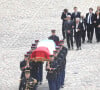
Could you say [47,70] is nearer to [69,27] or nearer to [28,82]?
[28,82]

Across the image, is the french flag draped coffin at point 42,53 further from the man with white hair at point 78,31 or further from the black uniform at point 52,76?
the man with white hair at point 78,31

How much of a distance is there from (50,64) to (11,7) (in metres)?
22.1

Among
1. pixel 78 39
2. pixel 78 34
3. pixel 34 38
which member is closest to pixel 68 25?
pixel 78 34

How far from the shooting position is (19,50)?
25.7m

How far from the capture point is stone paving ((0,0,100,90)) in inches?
780

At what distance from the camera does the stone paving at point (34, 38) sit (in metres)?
19.8

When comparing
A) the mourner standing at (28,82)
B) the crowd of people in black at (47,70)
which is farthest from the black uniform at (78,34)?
the mourner standing at (28,82)

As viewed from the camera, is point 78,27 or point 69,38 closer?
point 78,27

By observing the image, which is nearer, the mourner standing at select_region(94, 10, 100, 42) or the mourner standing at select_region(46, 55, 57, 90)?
the mourner standing at select_region(46, 55, 57, 90)

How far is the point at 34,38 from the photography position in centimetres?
2875

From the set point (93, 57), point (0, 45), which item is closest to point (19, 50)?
point (0, 45)

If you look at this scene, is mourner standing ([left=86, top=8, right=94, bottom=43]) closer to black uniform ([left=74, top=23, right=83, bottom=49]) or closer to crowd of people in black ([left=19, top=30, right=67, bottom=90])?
black uniform ([left=74, top=23, right=83, bottom=49])

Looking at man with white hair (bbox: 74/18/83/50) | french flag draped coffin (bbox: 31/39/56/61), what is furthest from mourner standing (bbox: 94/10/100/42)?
french flag draped coffin (bbox: 31/39/56/61)

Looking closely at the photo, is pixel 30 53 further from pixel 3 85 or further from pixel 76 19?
pixel 76 19
